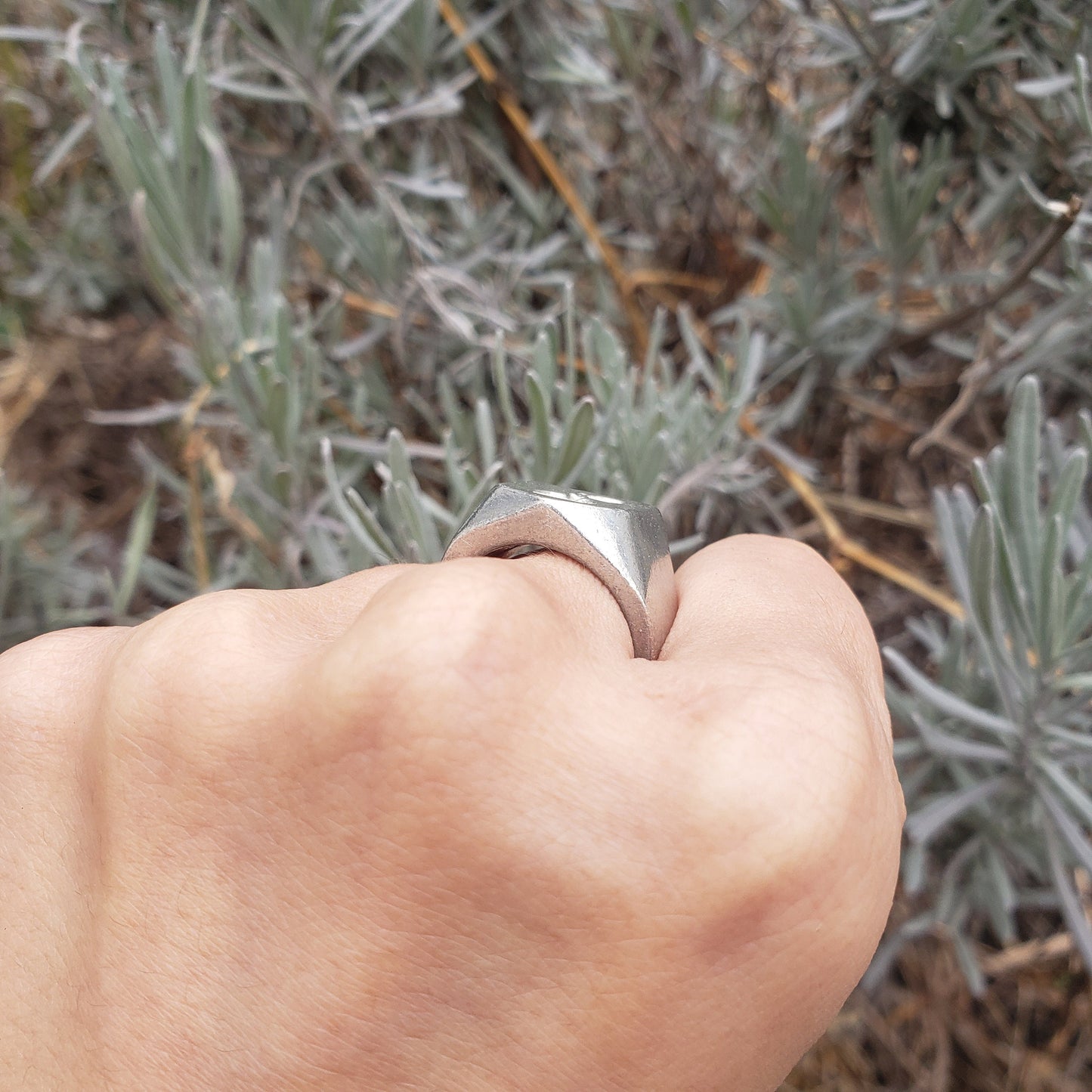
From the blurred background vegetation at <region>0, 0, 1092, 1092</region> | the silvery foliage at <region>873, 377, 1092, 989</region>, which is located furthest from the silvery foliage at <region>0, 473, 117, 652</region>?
the silvery foliage at <region>873, 377, 1092, 989</region>

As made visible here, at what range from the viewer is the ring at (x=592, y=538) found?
39 cm

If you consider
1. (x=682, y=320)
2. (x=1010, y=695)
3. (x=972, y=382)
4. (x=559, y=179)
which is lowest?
(x=1010, y=695)

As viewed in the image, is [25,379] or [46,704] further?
[25,379]

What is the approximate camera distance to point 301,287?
35.8 inches

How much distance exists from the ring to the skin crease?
0.5 inches

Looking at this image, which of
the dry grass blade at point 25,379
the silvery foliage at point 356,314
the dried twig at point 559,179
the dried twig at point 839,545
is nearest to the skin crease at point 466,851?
the silvery foliage at point 356,314

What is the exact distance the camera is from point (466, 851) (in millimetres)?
321

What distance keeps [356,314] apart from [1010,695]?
0.71 m

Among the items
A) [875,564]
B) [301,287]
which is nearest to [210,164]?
[301,287]

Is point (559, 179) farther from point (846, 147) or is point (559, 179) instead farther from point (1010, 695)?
point (1010, 695)

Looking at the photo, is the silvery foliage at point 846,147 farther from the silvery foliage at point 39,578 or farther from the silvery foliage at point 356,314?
the silvery foliage at point 39,578

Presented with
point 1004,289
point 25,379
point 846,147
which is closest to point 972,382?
point 1004,289

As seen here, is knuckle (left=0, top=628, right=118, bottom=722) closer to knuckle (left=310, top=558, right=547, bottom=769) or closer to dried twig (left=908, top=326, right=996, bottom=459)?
knuckle (left=310, top=558, right=547, bottom=769)

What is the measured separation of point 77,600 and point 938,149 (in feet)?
2.92
